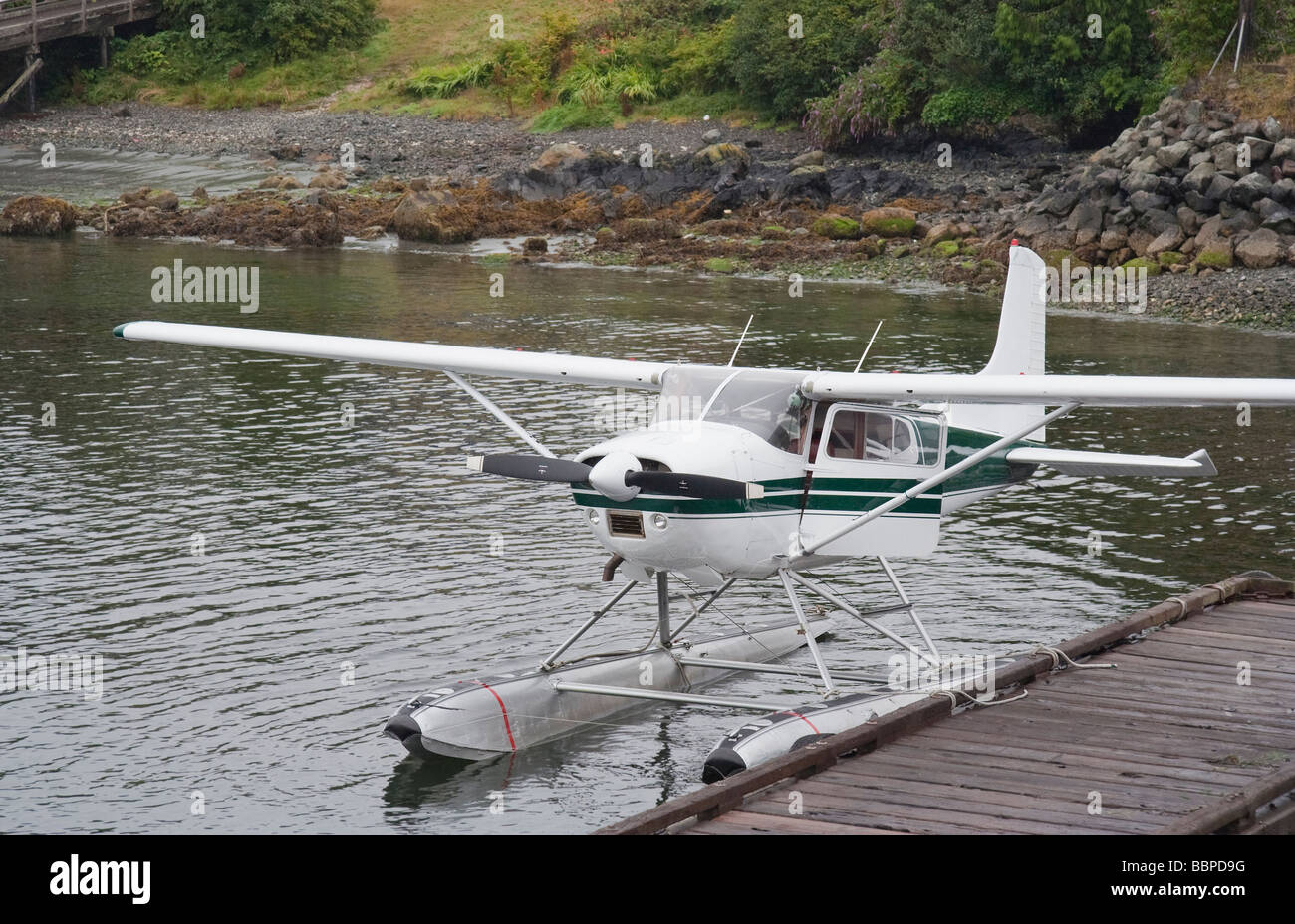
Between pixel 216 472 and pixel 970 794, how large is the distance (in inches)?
578

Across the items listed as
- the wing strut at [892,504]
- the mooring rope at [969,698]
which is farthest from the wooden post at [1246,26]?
the mooring rope at [969,698]

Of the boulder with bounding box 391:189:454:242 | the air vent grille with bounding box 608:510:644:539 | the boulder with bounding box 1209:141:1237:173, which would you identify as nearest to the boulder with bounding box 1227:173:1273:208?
the boulder with bounding box 1209:141:1237:173

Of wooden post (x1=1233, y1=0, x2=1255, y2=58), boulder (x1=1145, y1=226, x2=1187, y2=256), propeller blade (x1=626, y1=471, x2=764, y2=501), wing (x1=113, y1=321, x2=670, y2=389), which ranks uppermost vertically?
wooden post (x1=1233, y1=0, x2=1255, y2=58)

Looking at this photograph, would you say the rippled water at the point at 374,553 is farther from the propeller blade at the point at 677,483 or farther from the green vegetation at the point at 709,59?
the green vegetation at the point at 709,59

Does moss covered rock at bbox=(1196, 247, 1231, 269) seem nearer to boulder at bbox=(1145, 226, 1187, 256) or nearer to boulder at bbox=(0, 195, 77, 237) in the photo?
boulder at bbox=(1145, 226, 1187, 256)

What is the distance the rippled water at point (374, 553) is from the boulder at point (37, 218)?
16.8 m

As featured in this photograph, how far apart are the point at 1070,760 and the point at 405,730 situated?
4.92 meters

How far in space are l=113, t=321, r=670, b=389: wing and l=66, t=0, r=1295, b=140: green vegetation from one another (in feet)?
116

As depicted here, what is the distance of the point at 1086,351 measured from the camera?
1227 inches

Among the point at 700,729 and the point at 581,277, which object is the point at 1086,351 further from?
the point at 700,729

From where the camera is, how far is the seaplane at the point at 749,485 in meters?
10.8

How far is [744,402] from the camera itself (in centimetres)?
1152

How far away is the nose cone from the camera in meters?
11.7
